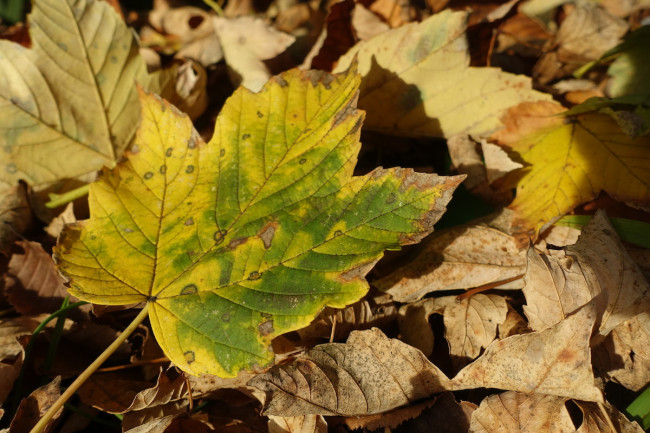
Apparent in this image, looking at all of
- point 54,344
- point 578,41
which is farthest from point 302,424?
point 578,41

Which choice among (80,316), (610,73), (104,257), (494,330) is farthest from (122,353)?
(610,73)

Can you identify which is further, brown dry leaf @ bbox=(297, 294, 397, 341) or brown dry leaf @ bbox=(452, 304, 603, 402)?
brown dry leaf @ bbox=(297, 294, 397, 341)

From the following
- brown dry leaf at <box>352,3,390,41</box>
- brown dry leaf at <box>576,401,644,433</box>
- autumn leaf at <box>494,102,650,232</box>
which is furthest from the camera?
brown dry leaf at <box>352,3,390,41</box>

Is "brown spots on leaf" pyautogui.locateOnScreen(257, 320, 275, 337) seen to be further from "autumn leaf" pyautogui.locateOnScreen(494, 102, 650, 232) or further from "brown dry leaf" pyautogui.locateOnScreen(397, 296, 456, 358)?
"autumn leaf" pyautogui.locateOnScreen(494, 102, 650, 232)

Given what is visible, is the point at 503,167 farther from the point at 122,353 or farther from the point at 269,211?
the point at 122,353

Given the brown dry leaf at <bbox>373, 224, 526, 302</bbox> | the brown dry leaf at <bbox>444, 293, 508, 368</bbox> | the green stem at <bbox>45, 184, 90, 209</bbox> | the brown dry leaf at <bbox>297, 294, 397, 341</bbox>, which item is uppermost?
the green stem at <bbox>45, 184, 90, 209</bbox>

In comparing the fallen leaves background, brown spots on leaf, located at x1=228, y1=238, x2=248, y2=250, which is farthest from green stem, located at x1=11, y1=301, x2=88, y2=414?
brown spots on leaf, located at x1=228, y1=238, x2=248, y2=250
